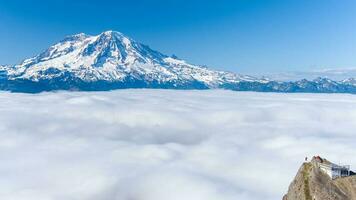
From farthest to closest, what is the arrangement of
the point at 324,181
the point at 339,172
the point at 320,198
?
the point at 339,172, the point at 324,181, the point at 320,198

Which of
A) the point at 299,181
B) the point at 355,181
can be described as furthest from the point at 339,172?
the point at 299,181

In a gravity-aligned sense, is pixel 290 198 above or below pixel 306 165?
below

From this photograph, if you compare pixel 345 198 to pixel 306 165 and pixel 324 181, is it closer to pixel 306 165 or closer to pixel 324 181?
pixel 324 181

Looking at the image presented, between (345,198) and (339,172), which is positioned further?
(339,172)

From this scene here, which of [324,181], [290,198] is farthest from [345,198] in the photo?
[290,198]

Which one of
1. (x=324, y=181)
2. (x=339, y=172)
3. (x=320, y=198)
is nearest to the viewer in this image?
(x=320, y=198)

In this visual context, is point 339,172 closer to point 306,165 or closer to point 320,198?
point 306,165
